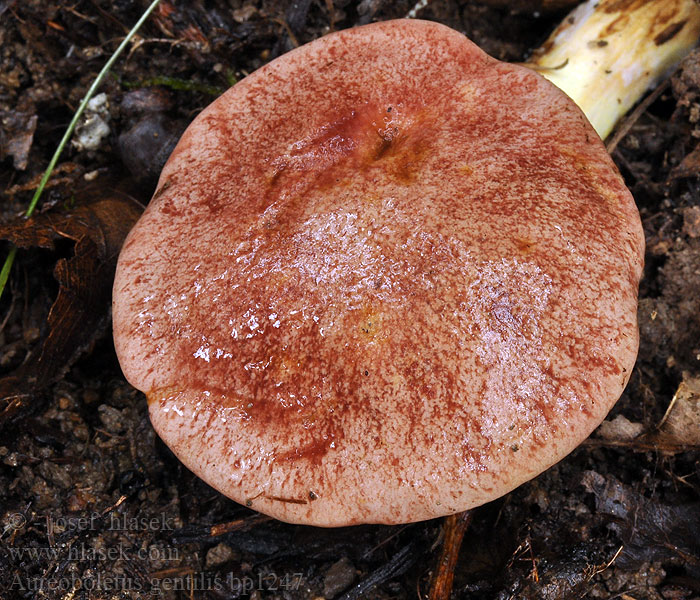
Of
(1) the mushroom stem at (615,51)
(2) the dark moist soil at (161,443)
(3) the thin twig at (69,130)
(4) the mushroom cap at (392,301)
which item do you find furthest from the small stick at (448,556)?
(3) the thin twig at (69,130)

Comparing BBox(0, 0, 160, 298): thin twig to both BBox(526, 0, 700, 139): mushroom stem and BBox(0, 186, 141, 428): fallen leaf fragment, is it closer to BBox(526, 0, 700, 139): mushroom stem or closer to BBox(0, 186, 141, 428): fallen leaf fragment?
BBox(0, 186, 141, 428): fallen leaf fragment

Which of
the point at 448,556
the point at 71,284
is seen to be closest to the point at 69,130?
the point at 71,284

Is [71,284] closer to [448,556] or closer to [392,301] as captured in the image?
[392,301]

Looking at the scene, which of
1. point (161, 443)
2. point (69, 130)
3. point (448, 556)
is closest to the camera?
point (448, 556)

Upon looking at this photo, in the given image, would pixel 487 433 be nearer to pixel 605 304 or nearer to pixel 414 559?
pixel 605 304

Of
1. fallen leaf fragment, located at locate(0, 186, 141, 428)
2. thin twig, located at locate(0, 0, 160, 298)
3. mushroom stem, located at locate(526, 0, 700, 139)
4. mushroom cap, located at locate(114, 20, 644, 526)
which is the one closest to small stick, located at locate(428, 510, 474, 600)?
mushroom cap, located at locate(114, 20, 644, 526)
